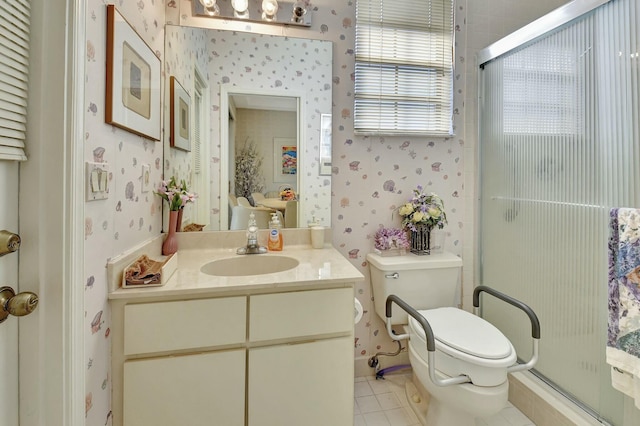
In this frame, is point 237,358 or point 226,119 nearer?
point 237,358

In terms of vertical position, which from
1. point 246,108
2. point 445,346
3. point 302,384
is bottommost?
point 302,384

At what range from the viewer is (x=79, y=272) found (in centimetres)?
84

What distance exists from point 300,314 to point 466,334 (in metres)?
0.75

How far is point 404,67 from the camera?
188 cm

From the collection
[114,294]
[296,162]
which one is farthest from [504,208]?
[114,294]

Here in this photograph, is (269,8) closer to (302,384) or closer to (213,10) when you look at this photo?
(213,10)

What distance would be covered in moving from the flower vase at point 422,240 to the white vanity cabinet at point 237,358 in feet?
2.40

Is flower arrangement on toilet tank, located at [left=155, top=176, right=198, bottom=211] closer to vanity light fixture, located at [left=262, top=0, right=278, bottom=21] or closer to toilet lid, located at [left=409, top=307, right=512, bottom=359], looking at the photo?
vanity light fixture, located at [left=262, top=0, right=278, bottom=21]

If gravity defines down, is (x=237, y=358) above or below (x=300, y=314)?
below

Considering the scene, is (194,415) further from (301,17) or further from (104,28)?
(301,17)

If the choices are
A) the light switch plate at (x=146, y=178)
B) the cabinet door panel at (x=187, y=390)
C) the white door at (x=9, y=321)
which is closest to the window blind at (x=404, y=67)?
the light switch plate at (x=146, y=178)

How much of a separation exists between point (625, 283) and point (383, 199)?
3.59 feet

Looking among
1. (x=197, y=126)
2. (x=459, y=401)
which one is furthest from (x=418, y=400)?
(x=197, y=126)

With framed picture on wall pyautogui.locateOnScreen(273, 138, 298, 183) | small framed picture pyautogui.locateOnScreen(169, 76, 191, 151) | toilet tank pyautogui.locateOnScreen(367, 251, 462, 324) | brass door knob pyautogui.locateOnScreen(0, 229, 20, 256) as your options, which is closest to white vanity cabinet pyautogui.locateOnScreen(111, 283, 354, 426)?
brass door knob pyautogui.locateOnScreen(0, 229, 20, 256)
